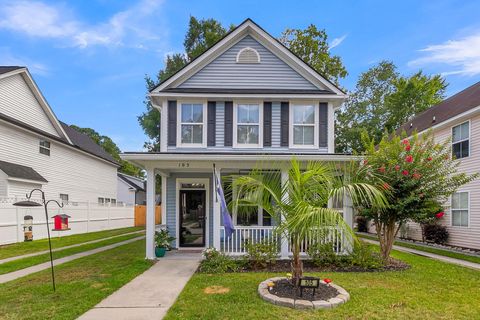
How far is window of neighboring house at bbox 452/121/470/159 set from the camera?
463 inches

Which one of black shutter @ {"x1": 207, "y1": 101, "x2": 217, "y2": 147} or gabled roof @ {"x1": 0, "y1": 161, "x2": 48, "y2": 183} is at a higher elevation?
black shutter @ {"x1": 207, "y1": 101, "x2": 217, "y2": 147}

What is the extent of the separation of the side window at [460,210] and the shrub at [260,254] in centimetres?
874

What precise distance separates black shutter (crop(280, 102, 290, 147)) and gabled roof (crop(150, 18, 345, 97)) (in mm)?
1535

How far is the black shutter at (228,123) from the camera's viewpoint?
10820 millimetres

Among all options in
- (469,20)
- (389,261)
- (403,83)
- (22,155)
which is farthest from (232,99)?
(403,83)

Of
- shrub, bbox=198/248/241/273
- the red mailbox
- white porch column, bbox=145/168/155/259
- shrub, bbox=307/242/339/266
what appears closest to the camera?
the red mailbox

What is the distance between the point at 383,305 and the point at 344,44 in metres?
18.1

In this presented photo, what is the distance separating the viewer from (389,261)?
8.45 metres

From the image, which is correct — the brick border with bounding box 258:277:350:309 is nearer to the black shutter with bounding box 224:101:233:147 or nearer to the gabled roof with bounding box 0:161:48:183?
the black shutter with bounding box 224:101:233:147

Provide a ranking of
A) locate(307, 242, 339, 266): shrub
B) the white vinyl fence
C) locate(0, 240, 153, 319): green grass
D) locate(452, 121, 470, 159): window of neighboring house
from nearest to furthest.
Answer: locate(0, 240, 153, 319): green grass < locate(307, 242, 339, 266): shrub < the white vinyl fence < locate(452, 121, 470, 159): window of neighboring house

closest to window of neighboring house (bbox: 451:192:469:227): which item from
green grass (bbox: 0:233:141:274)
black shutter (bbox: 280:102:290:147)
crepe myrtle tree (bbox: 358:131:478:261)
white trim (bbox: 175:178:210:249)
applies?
crepe myrtle tree (bbox: 358:131:478:261)

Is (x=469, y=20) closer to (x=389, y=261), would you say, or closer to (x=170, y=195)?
(x=389, y=261)

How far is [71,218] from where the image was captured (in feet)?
51.9

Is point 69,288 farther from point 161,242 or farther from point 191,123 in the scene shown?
point 191,123
